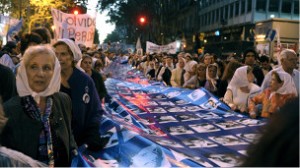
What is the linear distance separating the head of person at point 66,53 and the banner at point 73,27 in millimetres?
8024

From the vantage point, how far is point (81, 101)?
4301mm

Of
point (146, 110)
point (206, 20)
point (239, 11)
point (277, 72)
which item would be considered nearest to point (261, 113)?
point (277, 72)

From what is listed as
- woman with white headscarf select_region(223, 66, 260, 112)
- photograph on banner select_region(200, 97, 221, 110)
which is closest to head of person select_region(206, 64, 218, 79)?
photograph on banner select_region(200, 97, 221, 110)

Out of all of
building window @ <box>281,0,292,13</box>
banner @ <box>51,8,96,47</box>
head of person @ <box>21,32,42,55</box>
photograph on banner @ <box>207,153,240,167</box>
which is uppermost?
building window @ <box>281,0,292,13</box>

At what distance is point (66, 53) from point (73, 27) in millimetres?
8484

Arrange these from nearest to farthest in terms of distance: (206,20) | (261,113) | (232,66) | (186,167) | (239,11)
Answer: (186,167), (261,113), (232,66), (239,11), (206,20)

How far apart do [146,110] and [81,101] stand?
3.06 m

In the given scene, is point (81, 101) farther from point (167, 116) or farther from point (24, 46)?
point (167, 116)

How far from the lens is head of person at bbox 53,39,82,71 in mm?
4480

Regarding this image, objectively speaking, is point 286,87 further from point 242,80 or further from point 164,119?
point 164,119

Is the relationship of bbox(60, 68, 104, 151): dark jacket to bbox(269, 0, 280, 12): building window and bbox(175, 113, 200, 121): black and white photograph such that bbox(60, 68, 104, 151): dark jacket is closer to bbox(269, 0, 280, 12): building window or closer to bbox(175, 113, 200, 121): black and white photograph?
bbox(175, 113, 200, 121): black and white photograph

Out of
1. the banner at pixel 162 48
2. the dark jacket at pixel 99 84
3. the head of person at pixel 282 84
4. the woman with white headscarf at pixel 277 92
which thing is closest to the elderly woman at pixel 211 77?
the dark jacket at pixel 99 84

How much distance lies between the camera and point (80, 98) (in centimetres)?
430

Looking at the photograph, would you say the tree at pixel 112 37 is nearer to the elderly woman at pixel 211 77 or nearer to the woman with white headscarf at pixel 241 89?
the elderly woman at pixel 211 77
